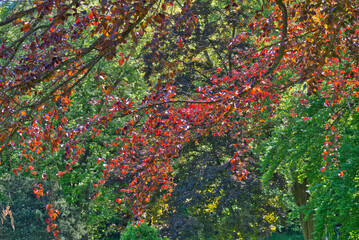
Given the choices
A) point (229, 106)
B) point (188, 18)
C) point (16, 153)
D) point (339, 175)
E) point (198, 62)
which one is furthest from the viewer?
point (16, 153)

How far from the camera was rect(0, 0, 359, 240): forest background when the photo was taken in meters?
4.00

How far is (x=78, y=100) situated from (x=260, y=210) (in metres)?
8.98

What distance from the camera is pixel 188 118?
6438mm

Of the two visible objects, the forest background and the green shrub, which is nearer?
the forest background

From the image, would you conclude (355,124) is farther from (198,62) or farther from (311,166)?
(198,62)

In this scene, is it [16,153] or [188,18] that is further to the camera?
[16,153]

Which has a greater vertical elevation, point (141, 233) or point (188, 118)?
point (141, 233)

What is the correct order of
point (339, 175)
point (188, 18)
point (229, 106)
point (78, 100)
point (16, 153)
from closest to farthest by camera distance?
point (229, 106), point (188, 18), point (339, 175), point (16, 153), point (78, 100)

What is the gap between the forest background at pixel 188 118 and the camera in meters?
4.00

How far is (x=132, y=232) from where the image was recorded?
484 inches

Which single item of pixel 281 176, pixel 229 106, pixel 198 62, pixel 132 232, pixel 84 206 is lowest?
pixel 229 106

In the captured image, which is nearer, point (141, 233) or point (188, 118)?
point (188, 118)

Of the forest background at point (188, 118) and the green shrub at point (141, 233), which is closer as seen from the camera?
the forest background at point (188, 118)

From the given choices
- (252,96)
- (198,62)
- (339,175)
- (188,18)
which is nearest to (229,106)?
(188,18)
